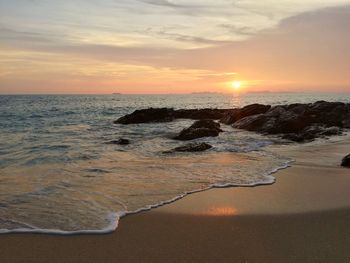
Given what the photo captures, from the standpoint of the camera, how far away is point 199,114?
132 feet

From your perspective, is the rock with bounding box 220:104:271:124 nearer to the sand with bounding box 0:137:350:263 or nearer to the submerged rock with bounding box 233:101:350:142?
the submerged rock with bounding box 233:101:350:142

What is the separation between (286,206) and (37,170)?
23.2ft

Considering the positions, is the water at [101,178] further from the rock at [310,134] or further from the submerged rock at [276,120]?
the submerged rock at [276,120]

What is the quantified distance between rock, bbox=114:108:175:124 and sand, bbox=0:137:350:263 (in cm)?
2533

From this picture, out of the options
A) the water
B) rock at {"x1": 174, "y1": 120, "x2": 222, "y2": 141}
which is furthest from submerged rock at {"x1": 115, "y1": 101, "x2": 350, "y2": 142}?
the water

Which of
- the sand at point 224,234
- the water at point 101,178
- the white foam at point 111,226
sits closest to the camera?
the sand at point 224,234

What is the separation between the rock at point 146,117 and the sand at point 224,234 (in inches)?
997

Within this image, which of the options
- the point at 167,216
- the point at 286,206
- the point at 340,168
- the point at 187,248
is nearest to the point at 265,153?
the point at 340,168

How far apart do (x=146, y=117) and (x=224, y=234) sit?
2873 cm

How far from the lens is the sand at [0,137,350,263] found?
5273mm

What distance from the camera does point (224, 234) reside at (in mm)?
6109

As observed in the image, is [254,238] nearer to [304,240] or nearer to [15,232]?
[304,240]

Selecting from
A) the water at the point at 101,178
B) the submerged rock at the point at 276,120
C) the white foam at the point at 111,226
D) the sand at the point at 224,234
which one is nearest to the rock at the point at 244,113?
the submerged rock at the point at 276,120

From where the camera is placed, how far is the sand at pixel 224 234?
17.3ft
